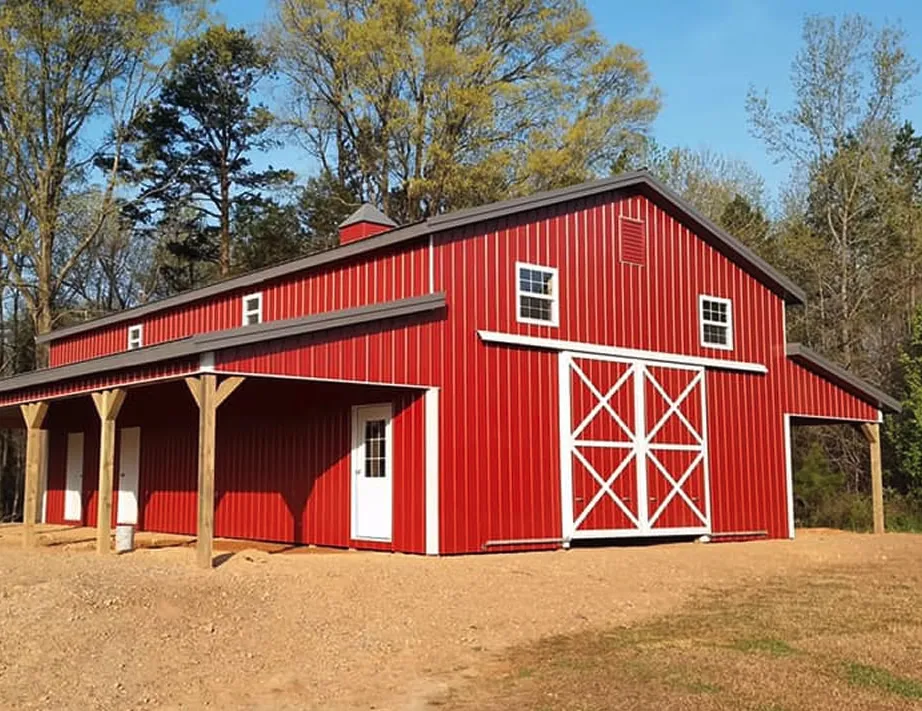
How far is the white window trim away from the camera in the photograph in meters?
22.5

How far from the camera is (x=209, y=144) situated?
35156 mm

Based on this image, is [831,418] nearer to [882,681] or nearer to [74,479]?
[882,681]

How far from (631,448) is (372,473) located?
171 inches

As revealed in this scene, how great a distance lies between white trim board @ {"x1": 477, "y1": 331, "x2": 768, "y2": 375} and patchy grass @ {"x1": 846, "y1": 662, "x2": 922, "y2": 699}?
7990 millimetres

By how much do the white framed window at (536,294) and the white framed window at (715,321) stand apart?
3.48 meters

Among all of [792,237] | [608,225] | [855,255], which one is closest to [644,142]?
[792,237]

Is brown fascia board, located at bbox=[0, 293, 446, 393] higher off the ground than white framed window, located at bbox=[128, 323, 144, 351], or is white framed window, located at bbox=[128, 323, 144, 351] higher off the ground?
white framed window, located at bbox=[128, 323, 144, 351]

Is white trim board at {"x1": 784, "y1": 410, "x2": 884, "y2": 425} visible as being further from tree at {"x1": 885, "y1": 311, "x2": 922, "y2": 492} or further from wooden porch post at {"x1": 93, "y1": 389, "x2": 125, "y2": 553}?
wooden porch post at {"x1": 93, "y1": 389, "x2": 125, "y2": 553}

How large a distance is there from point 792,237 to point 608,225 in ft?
52.3

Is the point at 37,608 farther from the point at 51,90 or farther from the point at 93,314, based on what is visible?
the point at 93,314

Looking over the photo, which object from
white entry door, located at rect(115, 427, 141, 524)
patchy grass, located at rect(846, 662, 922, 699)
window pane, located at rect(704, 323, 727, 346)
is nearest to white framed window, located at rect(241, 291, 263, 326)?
white entry door, located at rect(115, 427, 141, 524)

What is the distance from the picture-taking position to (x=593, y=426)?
51.7ft

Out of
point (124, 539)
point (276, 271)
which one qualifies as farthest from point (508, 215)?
point (124, 539)

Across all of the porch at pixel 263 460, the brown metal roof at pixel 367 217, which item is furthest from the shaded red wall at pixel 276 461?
the brown metal roof at pixel 367 217
